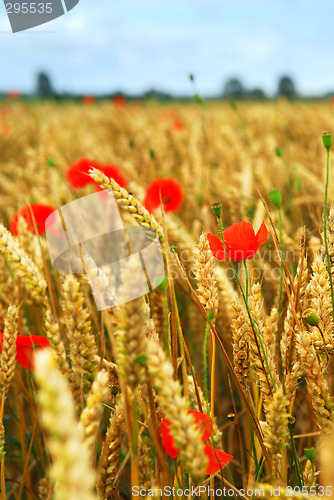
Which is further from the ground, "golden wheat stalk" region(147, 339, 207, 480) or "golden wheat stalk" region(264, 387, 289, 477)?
"golden wheat stalk" region(147, 339, 207, 480)

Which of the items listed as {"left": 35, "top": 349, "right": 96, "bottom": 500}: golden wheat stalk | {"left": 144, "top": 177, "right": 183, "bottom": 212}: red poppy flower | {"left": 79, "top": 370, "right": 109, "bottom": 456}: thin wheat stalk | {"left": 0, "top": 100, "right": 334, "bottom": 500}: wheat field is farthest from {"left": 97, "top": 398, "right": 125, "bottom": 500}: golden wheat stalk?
{"left": 144, "top": 177, "right": 183, "bottom": 212}: red poppy flower

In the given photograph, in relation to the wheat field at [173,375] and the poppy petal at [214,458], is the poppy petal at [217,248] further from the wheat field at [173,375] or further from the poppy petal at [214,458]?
the poppy petal at [214,458]

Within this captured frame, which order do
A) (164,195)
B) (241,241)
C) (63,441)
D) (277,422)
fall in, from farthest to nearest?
(164,195), (241,241), (277,422), (63,441)

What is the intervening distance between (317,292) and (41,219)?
0.75 m

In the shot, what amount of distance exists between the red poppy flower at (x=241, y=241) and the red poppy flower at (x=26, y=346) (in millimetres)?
260

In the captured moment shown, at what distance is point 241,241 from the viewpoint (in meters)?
0.55

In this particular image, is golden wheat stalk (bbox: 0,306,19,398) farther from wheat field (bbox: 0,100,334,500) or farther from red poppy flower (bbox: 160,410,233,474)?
red poppy flower (bbox: 160,410,233,474)

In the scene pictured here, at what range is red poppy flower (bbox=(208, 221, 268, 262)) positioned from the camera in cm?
55

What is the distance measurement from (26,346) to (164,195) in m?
0.62

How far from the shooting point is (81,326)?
436 mm

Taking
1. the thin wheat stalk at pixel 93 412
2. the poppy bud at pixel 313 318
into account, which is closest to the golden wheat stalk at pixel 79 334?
the thin wheat stalk at pixel 93 412

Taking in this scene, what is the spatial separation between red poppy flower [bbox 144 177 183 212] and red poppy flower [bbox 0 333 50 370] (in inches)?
20.2

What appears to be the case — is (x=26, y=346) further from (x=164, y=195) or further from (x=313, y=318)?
(x=164, y=195)

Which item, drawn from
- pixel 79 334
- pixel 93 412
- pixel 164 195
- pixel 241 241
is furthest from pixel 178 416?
pixel 164 195
